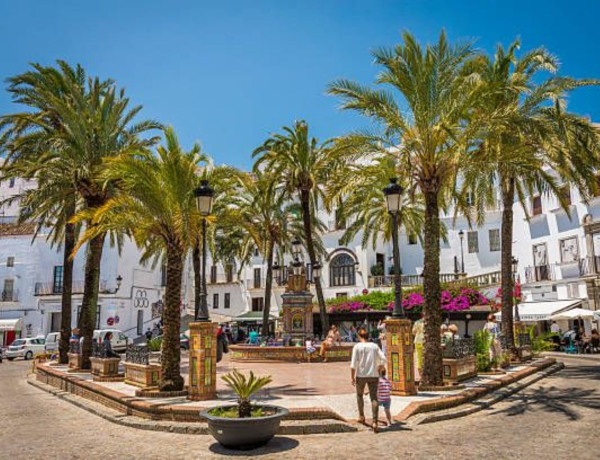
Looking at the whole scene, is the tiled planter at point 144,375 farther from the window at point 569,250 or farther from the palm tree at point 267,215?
the window at point 569,250

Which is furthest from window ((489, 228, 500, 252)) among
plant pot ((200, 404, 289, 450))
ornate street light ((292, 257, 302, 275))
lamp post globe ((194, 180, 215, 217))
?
plant pot ((200, 404, 289, 450))

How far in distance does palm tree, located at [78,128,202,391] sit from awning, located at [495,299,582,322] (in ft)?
75.3

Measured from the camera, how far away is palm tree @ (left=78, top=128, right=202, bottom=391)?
11.9 meters

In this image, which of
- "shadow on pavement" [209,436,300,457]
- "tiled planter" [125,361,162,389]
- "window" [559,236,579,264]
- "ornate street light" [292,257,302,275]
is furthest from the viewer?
"window" [559,236,579,264]

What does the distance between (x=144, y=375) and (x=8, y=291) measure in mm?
35475

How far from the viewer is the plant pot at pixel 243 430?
24.7 feet

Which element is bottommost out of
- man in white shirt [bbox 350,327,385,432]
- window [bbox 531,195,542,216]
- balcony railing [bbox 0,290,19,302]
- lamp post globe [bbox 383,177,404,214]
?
man in white shirt [bbox 350,327,385,432]

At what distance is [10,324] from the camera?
130 ft

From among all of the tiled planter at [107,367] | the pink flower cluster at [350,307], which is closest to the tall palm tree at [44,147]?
the tiled planter at [107,367]

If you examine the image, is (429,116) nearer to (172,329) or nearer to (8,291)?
(172,329)

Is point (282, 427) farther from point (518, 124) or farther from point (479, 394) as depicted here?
point (518, 124)

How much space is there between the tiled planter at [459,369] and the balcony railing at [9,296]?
3914 centimetres

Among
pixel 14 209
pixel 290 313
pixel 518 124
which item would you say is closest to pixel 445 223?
pixel 290 313

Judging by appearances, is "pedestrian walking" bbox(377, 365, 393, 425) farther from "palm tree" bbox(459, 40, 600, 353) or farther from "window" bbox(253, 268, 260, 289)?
"window" bbox(253, 268, 260, 289)
